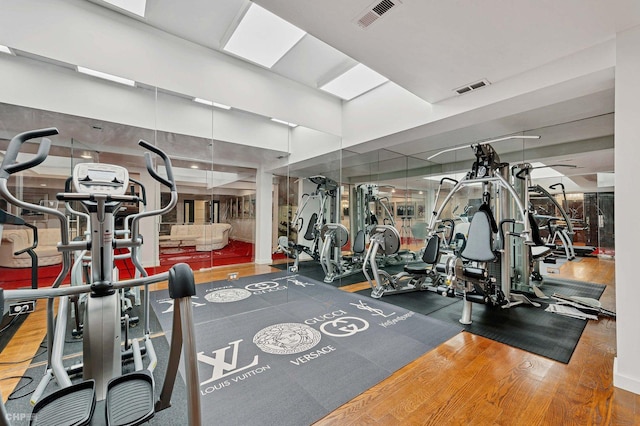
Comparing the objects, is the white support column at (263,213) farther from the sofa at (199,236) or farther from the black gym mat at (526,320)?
the black gym mat at (526,320)

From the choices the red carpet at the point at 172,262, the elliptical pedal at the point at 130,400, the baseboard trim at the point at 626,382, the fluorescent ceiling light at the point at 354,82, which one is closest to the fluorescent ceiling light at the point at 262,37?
the fluorescent ceiling light at the point at 354,82

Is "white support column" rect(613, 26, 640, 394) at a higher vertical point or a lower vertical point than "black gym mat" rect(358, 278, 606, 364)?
higher

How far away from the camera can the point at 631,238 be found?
211cm

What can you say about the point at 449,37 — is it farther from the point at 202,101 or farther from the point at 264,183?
the point at 264,183

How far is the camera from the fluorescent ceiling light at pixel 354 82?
3955mm

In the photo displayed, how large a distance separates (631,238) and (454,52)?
2.14 m

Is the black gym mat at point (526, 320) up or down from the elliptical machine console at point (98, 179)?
down

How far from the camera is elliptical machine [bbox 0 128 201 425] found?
126 centimetres

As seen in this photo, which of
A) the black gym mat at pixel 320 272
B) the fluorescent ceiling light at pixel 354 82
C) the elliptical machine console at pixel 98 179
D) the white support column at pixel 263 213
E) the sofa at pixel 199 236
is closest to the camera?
the elliptical machine console at pixel 98 179

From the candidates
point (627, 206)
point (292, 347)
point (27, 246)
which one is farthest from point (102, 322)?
point (627, 206)

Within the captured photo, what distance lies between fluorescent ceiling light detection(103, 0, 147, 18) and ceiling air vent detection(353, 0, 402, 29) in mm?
2203

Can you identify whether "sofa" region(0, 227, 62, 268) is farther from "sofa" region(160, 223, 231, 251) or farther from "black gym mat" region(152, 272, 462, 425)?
"black gym mat" region(152, 272, 462, 425)

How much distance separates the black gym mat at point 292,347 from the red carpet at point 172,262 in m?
0.47

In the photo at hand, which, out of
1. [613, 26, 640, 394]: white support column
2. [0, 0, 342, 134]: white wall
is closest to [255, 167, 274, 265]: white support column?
[0, 0, 342, 134]: white wall
